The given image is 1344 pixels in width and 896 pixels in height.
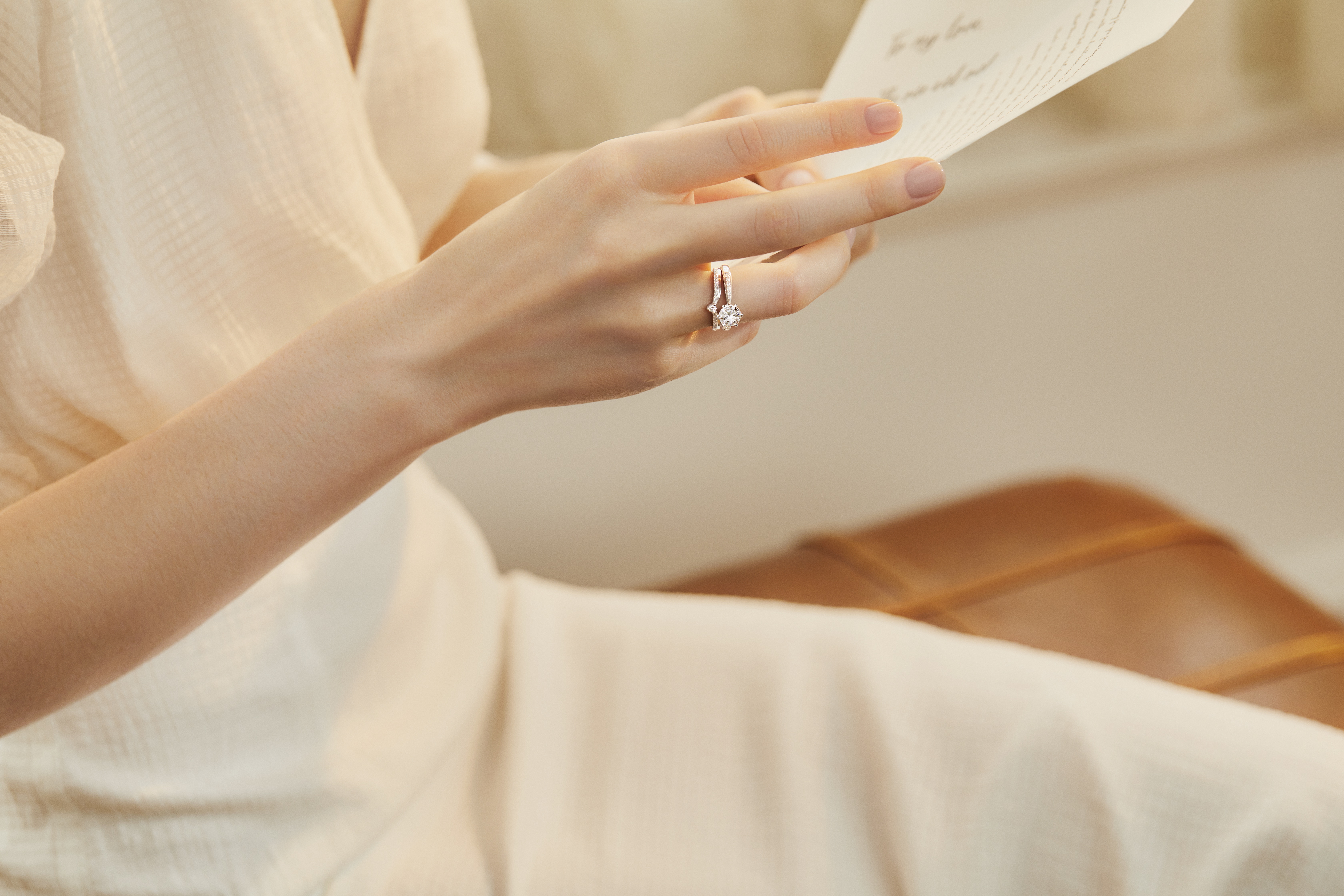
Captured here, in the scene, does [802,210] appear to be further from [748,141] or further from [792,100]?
[792,100]

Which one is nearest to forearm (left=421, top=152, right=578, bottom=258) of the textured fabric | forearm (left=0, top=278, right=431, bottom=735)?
the textured fabric

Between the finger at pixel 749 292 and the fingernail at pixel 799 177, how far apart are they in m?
0.12

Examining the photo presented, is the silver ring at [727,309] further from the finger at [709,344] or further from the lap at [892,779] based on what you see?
the lap at [892,779]

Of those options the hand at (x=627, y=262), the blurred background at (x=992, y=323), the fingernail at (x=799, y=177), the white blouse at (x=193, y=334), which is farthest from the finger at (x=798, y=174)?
the blurred background at (x=992, y=323)

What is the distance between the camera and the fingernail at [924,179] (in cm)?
37

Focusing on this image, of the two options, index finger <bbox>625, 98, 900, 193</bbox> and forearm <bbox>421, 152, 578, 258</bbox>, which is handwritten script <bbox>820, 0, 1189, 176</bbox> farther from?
forearm <bbox>421, 152, 578, 258</bbox>

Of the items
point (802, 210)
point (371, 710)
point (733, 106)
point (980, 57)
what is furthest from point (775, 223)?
point (371, 710)

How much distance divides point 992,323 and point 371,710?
35.9 inches

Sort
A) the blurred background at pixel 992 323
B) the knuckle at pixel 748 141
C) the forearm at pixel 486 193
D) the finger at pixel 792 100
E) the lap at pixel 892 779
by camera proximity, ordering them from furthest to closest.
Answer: the blurred background at pixel 992 323 → the forearm at pixel 486 193 → the finger at pixel 792 100 → the lap at pixel 892 779 → the knuckle at pixel 748 141

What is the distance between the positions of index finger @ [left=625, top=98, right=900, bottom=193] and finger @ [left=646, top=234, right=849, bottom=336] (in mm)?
36

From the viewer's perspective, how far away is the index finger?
36cm

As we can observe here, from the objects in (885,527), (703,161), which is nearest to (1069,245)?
(885,527)

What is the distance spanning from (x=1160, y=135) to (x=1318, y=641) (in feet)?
2.00

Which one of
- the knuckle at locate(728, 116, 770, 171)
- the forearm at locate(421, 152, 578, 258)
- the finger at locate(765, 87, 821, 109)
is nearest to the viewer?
the knuckle at locate(728, 116, 770, 171)
